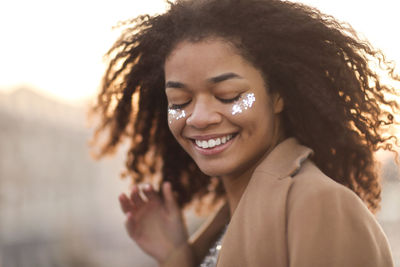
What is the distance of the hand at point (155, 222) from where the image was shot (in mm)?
2535

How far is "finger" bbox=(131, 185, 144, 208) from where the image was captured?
259 centimetres

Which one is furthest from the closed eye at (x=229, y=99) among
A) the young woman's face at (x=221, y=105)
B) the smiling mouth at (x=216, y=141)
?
the smiling mouth at (x=216, y=141)

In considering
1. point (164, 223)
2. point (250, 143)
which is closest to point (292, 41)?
point (250, 143)

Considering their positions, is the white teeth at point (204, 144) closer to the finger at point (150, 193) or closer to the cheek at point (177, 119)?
the cheek at point (177, 119)

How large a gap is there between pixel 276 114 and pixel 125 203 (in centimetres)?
95

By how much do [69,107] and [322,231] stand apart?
6.08 metres

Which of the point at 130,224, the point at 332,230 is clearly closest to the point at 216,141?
the point at 332,230

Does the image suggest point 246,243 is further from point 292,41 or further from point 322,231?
point 292,41

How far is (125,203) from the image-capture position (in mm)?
2598

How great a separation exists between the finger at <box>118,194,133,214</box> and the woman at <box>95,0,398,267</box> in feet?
2.02

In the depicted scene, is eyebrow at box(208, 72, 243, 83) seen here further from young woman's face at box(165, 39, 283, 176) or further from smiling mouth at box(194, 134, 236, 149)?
smiling mouth at box(194, 134, 236, 149)

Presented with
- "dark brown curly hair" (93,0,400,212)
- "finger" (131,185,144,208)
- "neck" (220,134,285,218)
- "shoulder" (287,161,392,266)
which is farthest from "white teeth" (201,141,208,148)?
"finger" (131,185,144,208)

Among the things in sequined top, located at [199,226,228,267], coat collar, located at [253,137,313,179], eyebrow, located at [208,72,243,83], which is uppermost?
eyebrow, located at [208,72,243,83]

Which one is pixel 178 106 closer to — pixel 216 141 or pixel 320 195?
pixel 216 141
